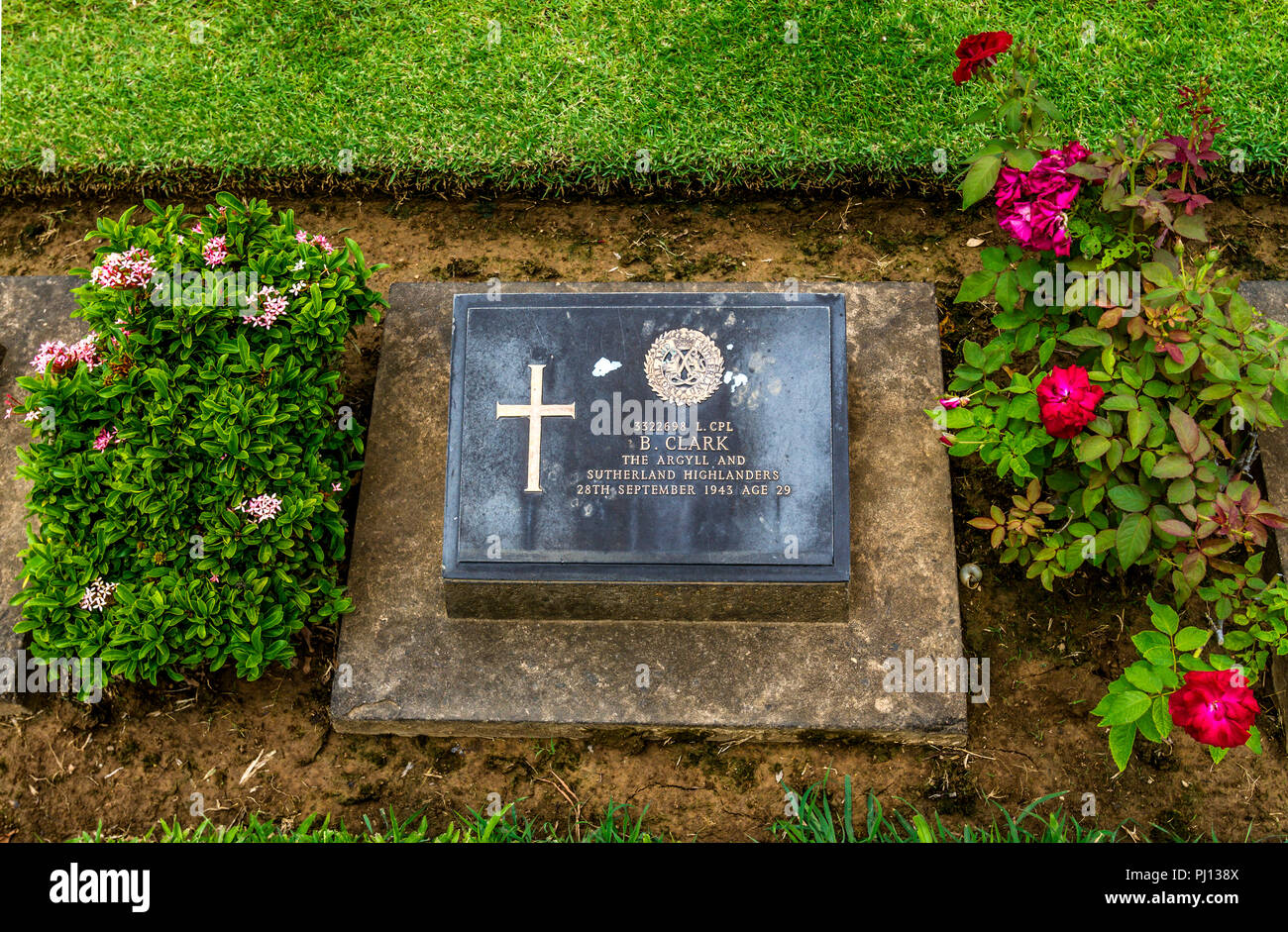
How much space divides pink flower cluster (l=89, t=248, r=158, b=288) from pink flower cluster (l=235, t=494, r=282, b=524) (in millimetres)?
887

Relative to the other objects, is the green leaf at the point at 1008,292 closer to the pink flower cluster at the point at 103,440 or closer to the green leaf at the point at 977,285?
the green leaf at the point at 977,285

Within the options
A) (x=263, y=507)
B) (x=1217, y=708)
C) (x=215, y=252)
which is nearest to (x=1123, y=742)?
(x=1217, y=708)

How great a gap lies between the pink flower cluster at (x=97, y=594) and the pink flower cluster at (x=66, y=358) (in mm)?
751

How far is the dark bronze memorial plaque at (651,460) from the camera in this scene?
327cm

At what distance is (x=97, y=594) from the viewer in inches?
129

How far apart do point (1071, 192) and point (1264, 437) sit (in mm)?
1351

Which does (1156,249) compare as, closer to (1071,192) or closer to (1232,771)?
(1071,192)

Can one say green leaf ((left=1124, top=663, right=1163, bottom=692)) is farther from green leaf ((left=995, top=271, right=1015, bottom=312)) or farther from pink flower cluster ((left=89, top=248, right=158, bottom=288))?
pink flower cluster ((left=89, top=248, right=158, bottom=288))

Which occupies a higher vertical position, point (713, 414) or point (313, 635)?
point (713, 414)

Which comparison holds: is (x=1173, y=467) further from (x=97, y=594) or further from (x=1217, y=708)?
(x=97, y=594)

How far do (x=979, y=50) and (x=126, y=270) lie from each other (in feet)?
9.63

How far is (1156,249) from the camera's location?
315cm

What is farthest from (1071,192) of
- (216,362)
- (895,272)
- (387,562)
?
(216,362)

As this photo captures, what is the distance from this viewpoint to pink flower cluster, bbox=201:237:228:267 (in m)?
3.50
